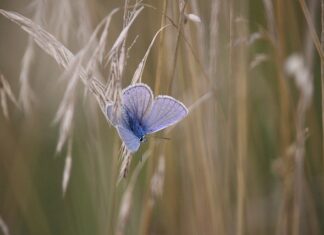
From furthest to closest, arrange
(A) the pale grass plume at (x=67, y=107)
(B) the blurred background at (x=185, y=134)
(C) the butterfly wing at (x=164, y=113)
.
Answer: (B) the blurred background at (x=185, y=134)
(A) the pale grass plume at (x=67, y=107)
(C) the butterfly wing at (x=164, y=113)

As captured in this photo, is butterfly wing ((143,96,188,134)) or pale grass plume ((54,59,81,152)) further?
pale grass plume ((54,59,81,152))

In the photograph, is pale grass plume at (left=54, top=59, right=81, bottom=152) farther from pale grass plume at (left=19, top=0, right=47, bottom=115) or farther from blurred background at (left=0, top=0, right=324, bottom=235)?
pale grass plume at (left=19, top=0, right=47, bottom=115)

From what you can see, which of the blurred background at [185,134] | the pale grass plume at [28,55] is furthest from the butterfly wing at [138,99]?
the pale grass plume at [28,55]

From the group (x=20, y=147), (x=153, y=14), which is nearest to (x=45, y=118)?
(x=20, y=147)

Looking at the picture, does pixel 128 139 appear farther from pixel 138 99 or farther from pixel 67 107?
pixel 67 107

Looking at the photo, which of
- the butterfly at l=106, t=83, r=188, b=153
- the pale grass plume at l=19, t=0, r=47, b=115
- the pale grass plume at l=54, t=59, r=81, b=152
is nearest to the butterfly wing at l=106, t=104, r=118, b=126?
the butterfly at l=106, t=83, r=188, b=153

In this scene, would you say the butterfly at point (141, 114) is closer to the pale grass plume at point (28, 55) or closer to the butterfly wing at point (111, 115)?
the butterfly wing at point (111, 115)

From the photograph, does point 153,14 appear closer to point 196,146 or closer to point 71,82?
point 196,146
